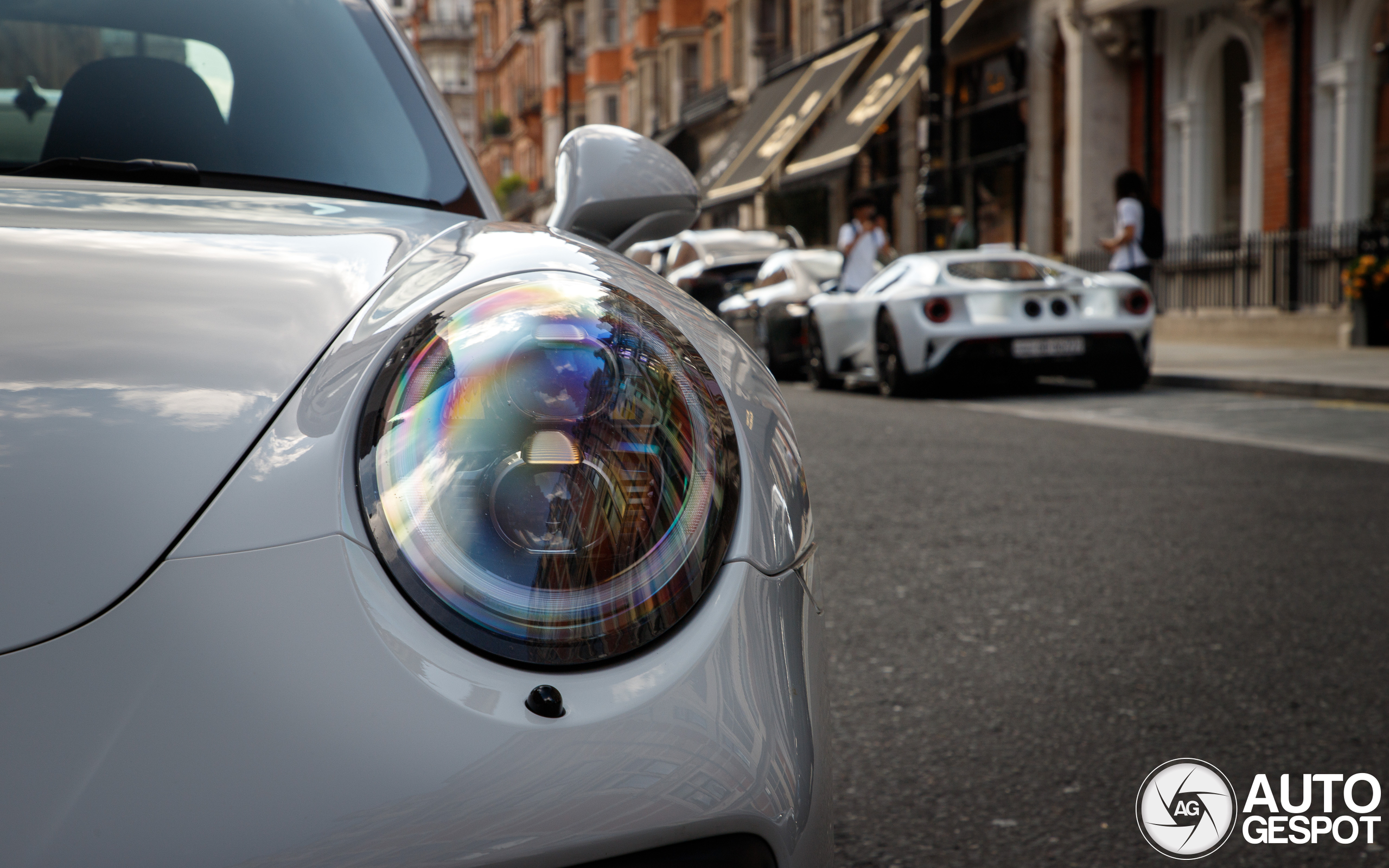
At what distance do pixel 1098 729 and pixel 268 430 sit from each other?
2.10 m

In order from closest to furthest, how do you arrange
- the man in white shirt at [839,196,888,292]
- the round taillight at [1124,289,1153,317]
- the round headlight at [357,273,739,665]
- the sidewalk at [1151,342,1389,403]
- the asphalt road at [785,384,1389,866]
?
the round headlight at [357,273,739,665], the asphalt road at [785,384,1389,866], the sidewalk at [1151,342,1389,403], the round taillight at [1124,289,1153,317], the man in white shirt at [839,196,888,292]

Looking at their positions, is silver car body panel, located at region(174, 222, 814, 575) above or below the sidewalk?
above

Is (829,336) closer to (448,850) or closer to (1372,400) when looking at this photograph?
(1372,400)

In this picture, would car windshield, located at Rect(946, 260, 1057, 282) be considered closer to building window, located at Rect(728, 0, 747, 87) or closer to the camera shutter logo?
the camera shutter logo

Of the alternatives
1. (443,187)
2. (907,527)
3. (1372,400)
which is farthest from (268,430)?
(1372,400)

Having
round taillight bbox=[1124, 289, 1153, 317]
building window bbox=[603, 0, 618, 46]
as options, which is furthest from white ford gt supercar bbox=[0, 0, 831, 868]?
building window bbox=[603, 0, 618, 46]

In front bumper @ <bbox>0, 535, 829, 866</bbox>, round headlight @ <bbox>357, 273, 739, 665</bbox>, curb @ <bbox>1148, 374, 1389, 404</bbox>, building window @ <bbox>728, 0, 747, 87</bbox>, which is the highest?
building window @ <bbox>728, 0, 747, 87</bbox>

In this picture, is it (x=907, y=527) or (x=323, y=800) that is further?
(x=907, y=527)

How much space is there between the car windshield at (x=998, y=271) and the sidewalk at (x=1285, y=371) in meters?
1.61

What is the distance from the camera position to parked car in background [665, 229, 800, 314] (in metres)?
15.8

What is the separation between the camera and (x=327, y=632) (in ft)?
3.04

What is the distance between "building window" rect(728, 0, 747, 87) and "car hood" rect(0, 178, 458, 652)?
37.3 meters

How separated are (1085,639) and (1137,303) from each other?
8148 millimetres

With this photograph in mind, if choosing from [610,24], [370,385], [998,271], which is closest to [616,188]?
[370,385]
